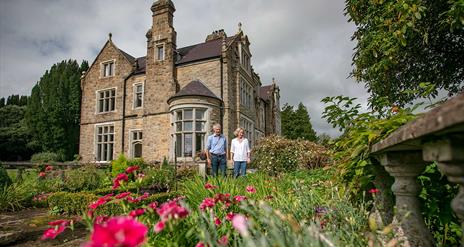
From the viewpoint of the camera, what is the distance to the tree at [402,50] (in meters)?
6.59

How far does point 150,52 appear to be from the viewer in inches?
709

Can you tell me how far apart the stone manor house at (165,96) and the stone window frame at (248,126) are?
6cm

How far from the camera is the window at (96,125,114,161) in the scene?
63.8ft

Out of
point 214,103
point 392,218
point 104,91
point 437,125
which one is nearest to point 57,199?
point 392,218

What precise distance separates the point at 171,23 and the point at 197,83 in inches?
177

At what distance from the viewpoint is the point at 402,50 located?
8117 millimetres

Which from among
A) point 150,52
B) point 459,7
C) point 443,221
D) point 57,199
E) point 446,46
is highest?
point 150,52

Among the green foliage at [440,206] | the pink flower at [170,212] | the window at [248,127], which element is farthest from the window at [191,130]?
the pink flower at [170,212]

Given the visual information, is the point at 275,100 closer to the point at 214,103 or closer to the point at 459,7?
the point at 214,103

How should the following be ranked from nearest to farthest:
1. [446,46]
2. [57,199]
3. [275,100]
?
[57,199] → [446,46] → [275,100]

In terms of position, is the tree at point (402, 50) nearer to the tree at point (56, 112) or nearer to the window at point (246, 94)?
the window at point (246, 94)

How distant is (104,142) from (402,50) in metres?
18.1

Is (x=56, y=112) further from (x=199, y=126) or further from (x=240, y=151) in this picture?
(x=240, y=151)

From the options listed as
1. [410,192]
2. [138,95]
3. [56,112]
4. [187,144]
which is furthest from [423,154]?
[56,112]
